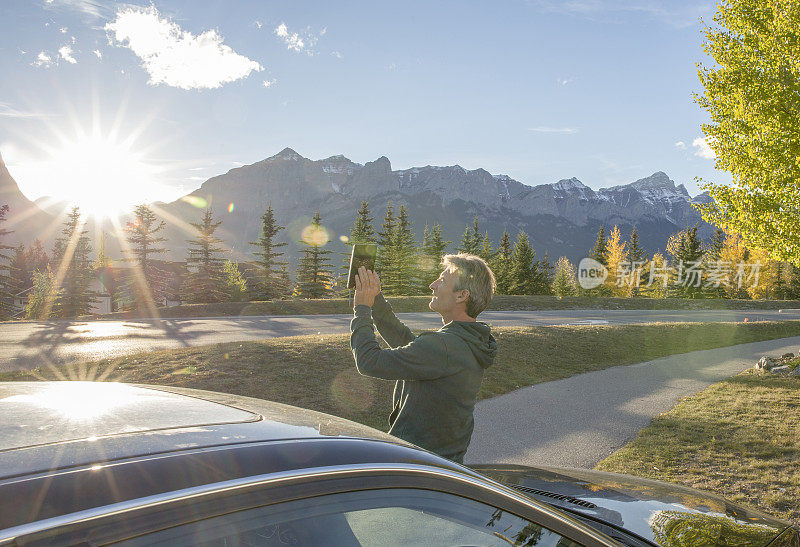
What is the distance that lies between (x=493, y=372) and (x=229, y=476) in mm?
9238

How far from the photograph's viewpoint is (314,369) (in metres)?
8.52

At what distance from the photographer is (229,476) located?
1.09 meters

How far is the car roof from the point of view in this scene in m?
1.06

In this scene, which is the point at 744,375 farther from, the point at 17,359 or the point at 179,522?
the point at 17,359

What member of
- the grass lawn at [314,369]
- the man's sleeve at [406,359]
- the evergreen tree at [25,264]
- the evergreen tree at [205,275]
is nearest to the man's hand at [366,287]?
the man's sleeve at [406,359]

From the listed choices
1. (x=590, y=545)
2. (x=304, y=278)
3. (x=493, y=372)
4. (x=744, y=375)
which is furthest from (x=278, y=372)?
(x=304, y=278)

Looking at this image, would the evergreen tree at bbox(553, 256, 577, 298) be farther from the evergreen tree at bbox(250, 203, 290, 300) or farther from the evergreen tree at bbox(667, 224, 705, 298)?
the evergreen tree at bbox(250, 203, 290, 300)

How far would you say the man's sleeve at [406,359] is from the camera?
2479 mm

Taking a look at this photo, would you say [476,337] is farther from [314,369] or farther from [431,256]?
[431,256]

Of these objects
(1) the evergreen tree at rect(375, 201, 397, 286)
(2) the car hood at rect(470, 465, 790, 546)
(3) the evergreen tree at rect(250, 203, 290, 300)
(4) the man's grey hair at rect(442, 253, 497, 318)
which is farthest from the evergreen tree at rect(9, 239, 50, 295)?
(2) the car hood at rect(470, 465, 790, 546)

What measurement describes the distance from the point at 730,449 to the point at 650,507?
4.94 m

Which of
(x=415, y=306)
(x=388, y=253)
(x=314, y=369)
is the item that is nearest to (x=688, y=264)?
(x=388, y=253)

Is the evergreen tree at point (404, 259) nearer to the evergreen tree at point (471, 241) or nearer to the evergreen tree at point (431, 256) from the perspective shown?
the evergreen tree at point (431, 256)

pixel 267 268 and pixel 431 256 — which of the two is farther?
pixel 431 256
